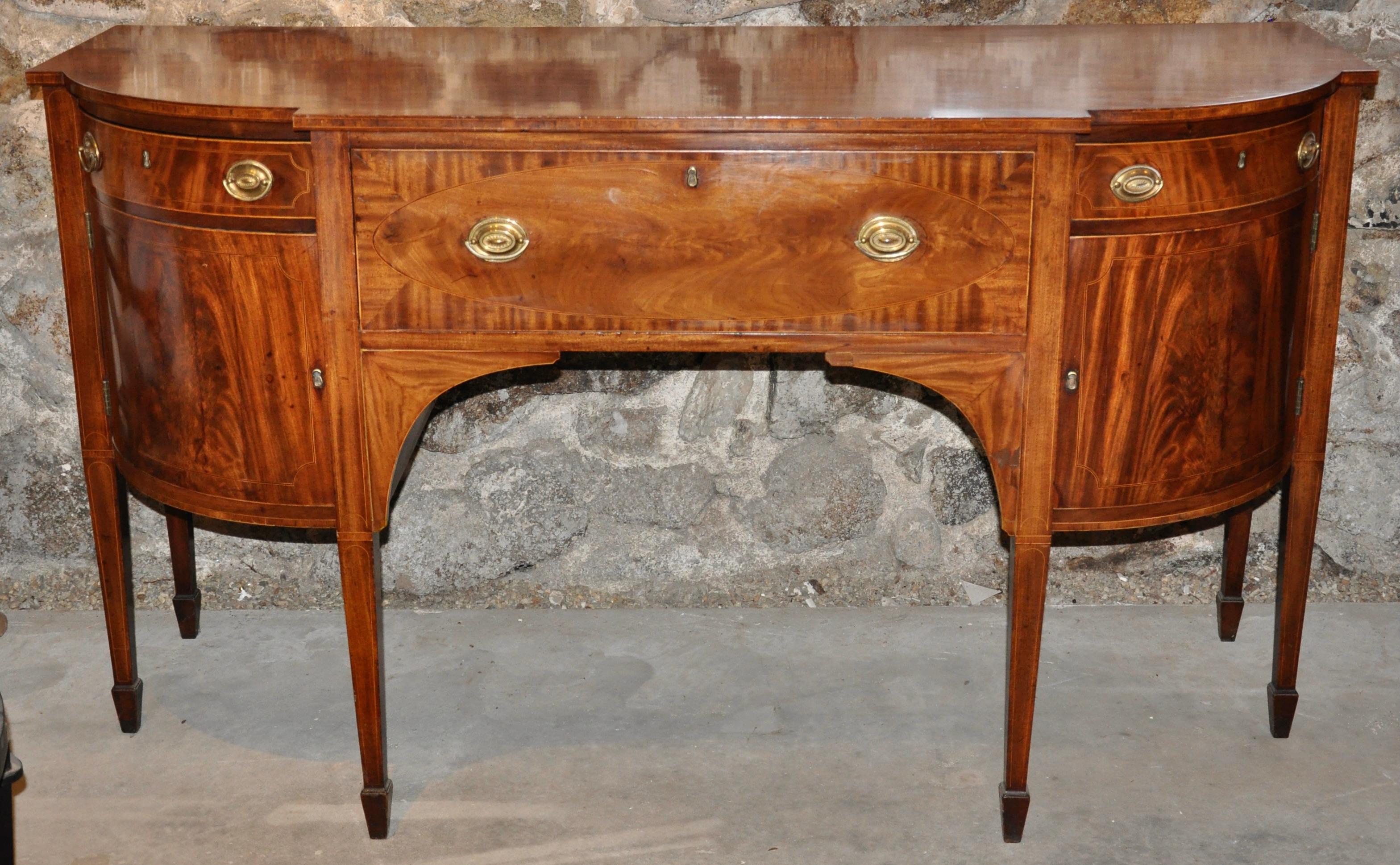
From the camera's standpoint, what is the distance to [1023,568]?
1.95m

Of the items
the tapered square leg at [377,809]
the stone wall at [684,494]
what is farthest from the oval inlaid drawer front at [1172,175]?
the tapered square leg at [377,809]

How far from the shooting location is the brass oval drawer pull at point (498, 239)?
5.90 ft

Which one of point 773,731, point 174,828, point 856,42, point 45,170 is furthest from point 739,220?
point 45,170

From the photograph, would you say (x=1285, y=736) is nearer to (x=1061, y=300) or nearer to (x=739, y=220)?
(x=1061, y=300)

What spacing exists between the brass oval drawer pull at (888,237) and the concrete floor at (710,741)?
2.53 ft

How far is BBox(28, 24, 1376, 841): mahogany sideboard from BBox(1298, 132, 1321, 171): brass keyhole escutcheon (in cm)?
1

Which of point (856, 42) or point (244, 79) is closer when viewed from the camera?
point (244, 79)

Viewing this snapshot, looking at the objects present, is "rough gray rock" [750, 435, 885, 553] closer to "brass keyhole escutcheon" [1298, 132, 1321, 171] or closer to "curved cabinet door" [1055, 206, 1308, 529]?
"curved cabinet door" [1055, 206, 1308, 529]

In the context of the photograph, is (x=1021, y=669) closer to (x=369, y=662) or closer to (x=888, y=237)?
(x=888, y=237)

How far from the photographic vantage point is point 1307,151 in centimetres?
189

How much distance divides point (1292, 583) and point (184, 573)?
172 cm

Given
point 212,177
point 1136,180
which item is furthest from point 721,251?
point 212,177

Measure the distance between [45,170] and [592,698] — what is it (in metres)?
1.19

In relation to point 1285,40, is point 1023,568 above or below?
below
